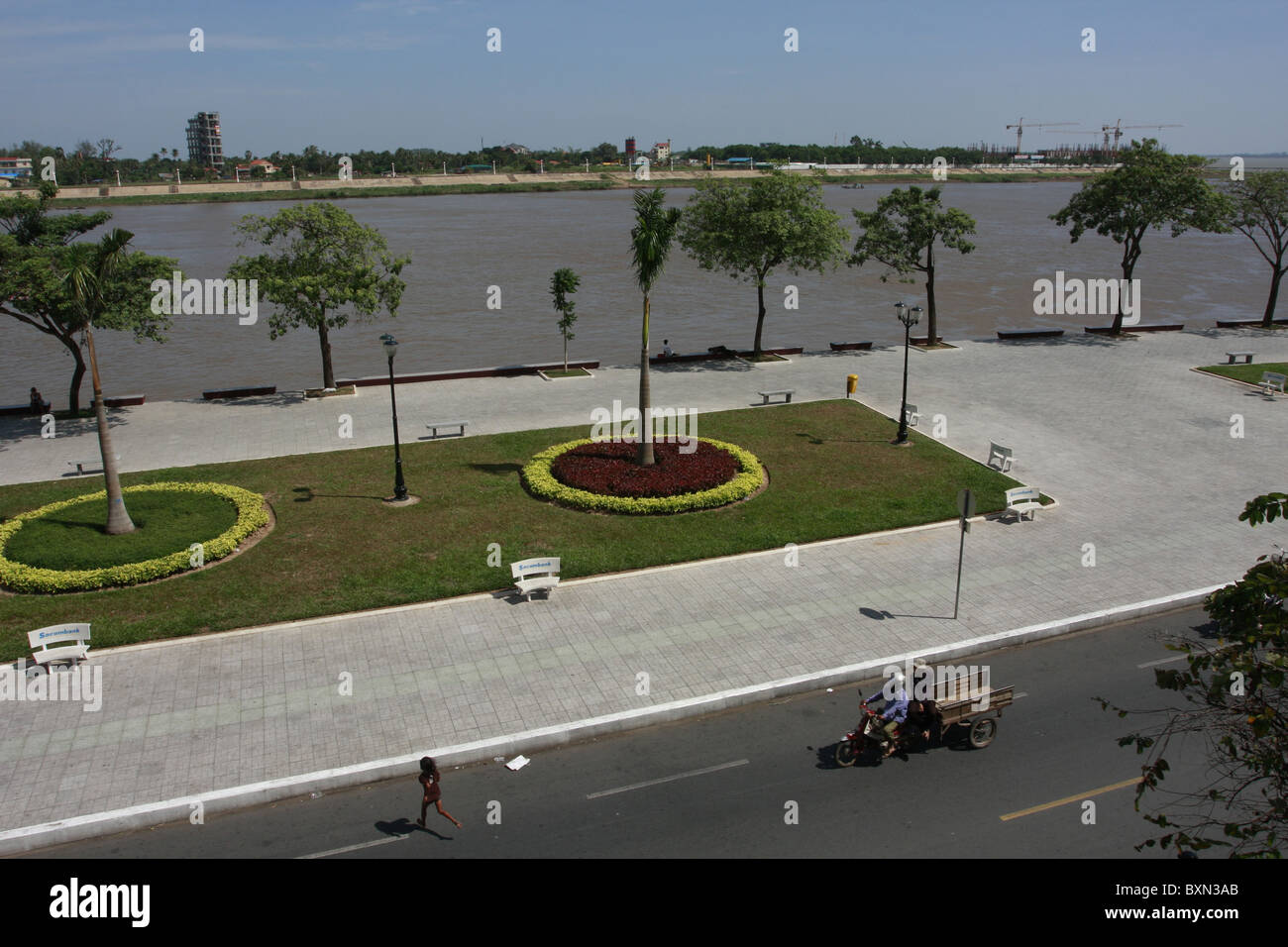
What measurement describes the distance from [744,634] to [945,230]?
25.0m

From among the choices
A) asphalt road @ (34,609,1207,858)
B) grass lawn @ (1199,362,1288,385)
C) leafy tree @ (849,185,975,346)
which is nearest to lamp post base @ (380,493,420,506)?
asphalt road @ (34,609,1207,858)

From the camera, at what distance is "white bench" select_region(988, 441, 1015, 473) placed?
858 inches

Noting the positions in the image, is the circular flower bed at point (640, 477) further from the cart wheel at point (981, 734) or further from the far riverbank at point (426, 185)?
the far riverbank at point (426, 185)

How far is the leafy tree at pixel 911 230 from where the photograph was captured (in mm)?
34469

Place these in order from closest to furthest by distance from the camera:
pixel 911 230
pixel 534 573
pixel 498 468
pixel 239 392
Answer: pixel 534 573 → pixel 498 468 → pixel 239 392 → pixel 911 230

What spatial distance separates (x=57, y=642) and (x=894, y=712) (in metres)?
12.1

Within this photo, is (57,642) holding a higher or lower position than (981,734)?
higher

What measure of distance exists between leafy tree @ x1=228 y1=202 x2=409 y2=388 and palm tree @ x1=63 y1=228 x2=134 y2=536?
920 centimetres

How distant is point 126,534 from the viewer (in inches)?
696

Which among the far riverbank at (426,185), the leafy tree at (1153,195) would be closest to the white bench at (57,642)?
the leafy tree at (1153,195)

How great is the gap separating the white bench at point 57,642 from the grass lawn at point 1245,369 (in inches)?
1288

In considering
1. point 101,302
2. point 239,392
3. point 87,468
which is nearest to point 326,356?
point 239,392

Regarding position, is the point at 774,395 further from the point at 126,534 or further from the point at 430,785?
the point at 430,785
